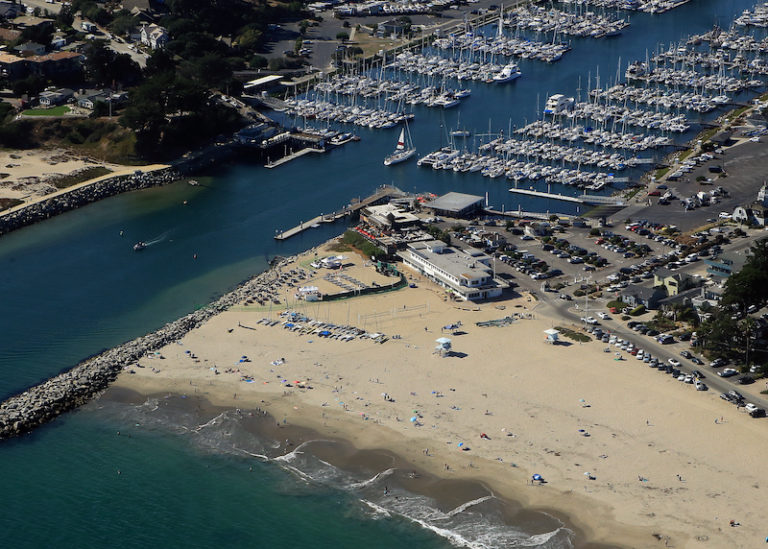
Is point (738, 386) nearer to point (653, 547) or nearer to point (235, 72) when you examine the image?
point (653, 547)

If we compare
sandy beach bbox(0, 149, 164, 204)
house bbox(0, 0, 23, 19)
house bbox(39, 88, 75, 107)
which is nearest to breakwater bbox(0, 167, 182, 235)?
sandy beach bbox(0, 149, 164, 204)

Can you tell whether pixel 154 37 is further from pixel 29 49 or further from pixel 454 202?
pixel 454 202

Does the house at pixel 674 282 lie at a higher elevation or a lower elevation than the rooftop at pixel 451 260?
higher

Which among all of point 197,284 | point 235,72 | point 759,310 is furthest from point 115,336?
point 235,72

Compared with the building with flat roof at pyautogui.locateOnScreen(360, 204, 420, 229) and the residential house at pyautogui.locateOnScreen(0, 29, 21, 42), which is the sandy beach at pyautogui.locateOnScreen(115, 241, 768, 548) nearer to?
the building with flat roof at pyautogui.locateOnScreen(360, 204, 420, 229)

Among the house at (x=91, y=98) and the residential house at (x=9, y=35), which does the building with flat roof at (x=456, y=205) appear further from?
the residential house at (x=9, y=35)

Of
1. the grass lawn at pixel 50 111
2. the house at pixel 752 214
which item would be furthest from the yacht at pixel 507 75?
the grass lawn at pixel 50 111
